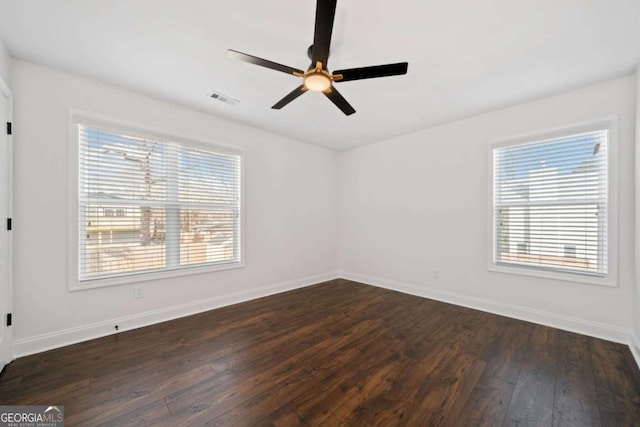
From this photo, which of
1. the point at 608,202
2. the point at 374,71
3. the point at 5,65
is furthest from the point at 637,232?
the point at 5,65

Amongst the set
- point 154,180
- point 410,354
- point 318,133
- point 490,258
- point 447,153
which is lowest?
point 410,354

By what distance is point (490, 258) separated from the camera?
133 inches

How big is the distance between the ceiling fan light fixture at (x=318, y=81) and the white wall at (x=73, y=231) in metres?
2.05

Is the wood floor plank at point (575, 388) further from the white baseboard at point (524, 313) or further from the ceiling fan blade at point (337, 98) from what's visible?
the ceiling fan blade at point (337, 98)

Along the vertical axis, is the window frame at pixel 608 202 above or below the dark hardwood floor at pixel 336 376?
above

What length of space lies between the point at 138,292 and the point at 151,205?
1.01 m

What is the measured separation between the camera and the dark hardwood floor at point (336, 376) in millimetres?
1607

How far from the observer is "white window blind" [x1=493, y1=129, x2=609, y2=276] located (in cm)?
273

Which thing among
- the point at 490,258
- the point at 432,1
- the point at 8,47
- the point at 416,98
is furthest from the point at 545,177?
the point at 8,47

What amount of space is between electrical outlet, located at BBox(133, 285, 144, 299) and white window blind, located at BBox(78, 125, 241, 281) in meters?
0.20

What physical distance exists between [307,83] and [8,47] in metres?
2.55

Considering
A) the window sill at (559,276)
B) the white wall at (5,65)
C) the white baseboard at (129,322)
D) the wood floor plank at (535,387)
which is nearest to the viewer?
the wood floor plank at (535,387)

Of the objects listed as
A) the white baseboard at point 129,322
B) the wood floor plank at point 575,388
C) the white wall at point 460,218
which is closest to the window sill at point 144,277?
the white baseboard at point 129,322

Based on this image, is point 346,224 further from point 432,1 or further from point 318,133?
point 432,1
